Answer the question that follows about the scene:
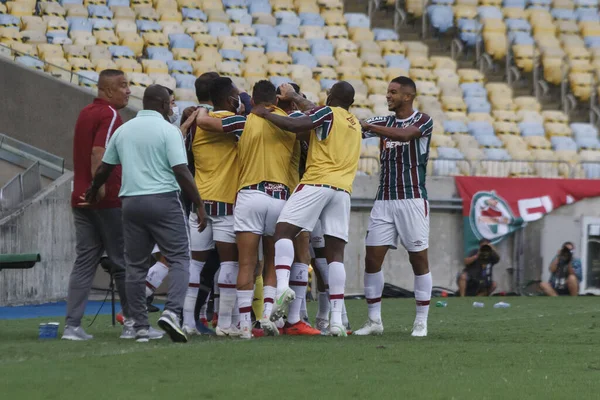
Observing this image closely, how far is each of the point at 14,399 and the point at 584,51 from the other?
23.5 meters

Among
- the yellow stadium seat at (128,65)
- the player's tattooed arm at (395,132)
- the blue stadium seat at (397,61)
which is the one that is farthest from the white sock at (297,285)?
the blue stadium seat at (397,61)

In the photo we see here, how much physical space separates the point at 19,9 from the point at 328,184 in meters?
14.2

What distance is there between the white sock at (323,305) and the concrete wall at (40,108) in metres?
9.32

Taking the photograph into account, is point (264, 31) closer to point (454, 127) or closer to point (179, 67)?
point (179, 67)

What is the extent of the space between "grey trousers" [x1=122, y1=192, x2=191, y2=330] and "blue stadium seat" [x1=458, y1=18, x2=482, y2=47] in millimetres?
19505

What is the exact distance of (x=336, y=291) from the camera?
9430 mm

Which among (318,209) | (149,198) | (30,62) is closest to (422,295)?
(318,209)

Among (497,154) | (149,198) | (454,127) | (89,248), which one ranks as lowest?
(89,248)

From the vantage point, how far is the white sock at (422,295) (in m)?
9.80

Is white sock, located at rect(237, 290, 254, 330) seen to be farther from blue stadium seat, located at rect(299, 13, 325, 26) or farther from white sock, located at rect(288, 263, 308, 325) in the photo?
blue stadium seat, located at rect(299, 13, 325, 26)

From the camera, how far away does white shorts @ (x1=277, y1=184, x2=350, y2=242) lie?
9.21 meters

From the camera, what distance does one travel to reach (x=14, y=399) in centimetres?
582

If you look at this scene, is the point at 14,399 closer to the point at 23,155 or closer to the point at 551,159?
the point at 23,155

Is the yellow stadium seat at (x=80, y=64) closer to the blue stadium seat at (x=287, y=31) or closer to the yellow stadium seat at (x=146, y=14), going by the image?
the yellow stadium seat at (x=146, y=14)
